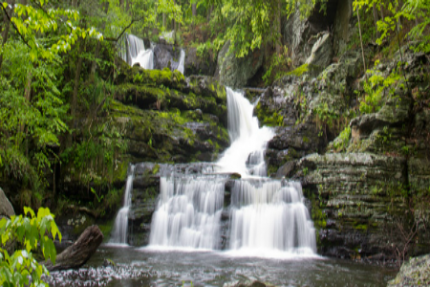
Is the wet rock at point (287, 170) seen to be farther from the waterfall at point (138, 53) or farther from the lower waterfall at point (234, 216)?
the waterfall at point (138, 53)

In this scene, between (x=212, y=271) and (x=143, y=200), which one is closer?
(x=212, y=271)

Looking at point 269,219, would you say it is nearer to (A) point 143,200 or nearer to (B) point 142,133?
(A) point 143,200

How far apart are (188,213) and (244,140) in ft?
22.1

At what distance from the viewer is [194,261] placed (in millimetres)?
7219

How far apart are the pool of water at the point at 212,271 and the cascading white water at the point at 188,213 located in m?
1.11

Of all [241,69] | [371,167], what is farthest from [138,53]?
[371,167]

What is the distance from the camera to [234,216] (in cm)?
920

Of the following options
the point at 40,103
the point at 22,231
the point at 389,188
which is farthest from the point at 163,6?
the point at 22,231

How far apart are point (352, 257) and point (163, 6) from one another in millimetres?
8967

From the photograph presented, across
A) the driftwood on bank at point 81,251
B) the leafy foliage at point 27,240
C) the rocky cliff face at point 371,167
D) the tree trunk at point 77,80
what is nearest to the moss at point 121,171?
the tree trunk at point 77,80

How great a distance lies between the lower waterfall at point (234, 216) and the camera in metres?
8.50

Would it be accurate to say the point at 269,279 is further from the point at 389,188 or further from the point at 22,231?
the point at 22,231

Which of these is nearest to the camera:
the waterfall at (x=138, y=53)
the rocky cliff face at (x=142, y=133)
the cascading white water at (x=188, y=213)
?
the cascading white water at (x=188, y=213)

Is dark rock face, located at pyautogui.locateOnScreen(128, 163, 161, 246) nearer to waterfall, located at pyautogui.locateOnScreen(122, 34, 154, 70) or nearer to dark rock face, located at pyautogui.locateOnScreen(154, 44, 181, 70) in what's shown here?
waterfall, located at pyautogui.locateOnScreen(122, 34, 154, 70)
